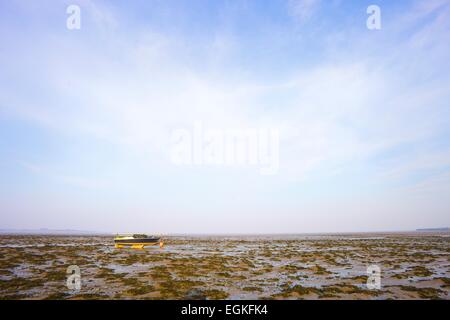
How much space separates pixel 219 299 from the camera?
1460cm

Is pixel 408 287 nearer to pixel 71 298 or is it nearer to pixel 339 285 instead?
pixel 339 285

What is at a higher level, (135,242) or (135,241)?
(135,241)

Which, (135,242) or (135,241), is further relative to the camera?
(135,242)

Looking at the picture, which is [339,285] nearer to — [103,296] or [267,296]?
[267,296]

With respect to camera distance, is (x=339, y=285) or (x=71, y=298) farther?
(x=339, y=285)
